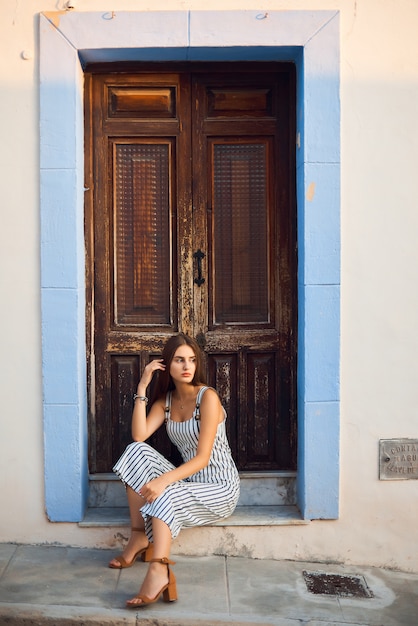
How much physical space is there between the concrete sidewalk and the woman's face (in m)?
1.09

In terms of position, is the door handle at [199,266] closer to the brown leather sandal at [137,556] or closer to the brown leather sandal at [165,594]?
the brown leather sandal at [137,556]

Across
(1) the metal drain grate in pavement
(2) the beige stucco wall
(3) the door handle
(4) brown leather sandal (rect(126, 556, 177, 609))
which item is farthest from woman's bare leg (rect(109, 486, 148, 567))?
(3) the door handle

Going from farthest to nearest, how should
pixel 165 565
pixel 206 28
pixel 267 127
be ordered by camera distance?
pixel 267 127 → pixel 206 28 → pixel 165 565

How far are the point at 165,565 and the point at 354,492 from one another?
1285mm

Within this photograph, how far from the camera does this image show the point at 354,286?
4605 millimetres

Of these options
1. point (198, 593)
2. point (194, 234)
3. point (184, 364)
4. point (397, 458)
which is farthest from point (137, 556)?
point (194, 234)

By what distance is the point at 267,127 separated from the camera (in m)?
4.85

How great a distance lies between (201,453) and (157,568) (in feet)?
2.18

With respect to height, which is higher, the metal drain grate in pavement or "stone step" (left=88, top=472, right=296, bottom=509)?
"stone step" (left=88, top=472, right=296, bottom=509)

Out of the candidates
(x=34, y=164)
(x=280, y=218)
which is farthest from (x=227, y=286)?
(x=34, y=164)

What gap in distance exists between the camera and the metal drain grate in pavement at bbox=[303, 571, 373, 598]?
4.27 meters

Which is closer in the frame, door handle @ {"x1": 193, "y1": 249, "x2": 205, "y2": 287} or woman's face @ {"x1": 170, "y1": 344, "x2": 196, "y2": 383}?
woman's face @ {"x1": 170, "y1": 344, "x2": 196, "y2": 383}

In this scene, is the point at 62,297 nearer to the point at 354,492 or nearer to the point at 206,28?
the point at 206,28

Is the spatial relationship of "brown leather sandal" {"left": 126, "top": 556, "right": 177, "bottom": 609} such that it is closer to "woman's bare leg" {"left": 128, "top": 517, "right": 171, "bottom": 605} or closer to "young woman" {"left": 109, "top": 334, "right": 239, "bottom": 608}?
"woman's bare leg" {"left": 128, "top": 517, "right": 171, "bottom": 605}
